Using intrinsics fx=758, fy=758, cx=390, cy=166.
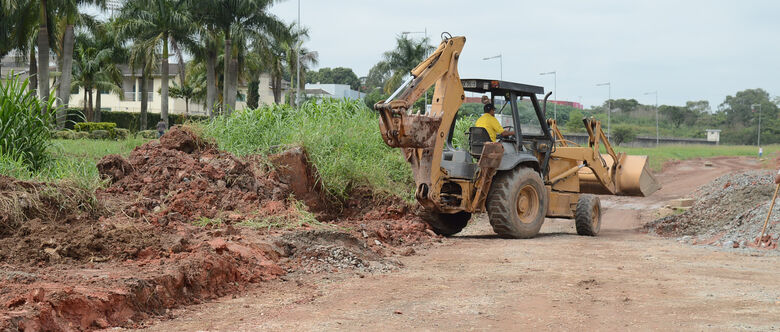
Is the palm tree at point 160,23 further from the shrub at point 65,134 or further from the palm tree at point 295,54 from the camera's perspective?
the shrub at point 65,134

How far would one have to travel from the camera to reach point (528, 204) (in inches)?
470

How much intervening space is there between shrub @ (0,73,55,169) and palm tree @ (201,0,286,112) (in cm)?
3217

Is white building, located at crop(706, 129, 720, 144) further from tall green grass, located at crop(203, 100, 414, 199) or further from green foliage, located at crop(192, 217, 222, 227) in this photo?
green foliage, located at crop(192, 217, 222, 227)

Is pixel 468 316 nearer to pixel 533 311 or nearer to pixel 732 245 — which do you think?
pixel 533 311

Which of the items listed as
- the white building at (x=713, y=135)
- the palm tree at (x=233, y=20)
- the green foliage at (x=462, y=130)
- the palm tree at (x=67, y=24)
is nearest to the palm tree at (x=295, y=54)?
the palm tree at (x=233, y=20)

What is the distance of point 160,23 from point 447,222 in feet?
123

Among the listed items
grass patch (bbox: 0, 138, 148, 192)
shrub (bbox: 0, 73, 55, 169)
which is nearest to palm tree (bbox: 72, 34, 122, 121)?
grass patch (bbox: 0, 138, 148, 192)

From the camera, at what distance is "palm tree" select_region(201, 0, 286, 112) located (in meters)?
43.8

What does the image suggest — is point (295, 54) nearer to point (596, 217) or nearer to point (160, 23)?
point (160, 23)

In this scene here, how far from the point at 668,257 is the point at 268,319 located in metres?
5.91

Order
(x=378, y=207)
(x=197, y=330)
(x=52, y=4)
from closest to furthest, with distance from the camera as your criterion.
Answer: (x=197, y=330), (x=378, y=207), (x=52, y=4)

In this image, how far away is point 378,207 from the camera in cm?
1274

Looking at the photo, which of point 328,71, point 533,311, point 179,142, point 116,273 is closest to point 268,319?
point 116,273

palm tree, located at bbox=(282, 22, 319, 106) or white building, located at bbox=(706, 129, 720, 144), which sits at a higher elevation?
palm tree, located at bbox=(282, 22, 319, 106)
